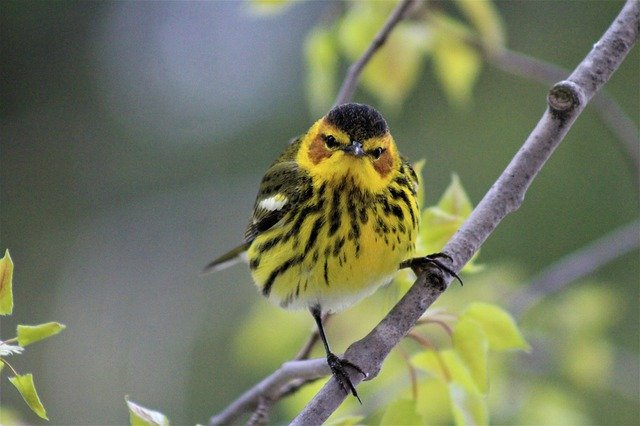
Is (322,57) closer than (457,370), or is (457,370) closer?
(457,370)

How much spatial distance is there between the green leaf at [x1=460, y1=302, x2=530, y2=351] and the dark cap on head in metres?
0.69

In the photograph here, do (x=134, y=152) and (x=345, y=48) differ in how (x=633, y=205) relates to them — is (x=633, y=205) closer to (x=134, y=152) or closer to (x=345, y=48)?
(x=345, y=48)

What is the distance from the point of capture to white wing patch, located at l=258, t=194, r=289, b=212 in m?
2.69

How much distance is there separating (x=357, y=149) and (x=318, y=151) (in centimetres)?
19

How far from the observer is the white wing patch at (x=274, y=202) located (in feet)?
8.81

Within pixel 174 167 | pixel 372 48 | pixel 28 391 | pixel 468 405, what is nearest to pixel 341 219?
pixel 372 48

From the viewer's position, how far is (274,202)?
9.03 feet

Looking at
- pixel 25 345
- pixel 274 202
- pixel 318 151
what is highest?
pixel 25 345

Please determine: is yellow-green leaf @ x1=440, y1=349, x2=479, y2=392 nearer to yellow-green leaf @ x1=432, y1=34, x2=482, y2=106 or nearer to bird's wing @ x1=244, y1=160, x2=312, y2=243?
bird's wing @ x1=244, y1=160, x2=312, y2=243

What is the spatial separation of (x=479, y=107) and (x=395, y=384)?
195 inches

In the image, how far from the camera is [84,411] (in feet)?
26.2

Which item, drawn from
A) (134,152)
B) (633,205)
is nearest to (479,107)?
(633,205)

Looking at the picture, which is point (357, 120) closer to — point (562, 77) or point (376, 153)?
point (376, 153)

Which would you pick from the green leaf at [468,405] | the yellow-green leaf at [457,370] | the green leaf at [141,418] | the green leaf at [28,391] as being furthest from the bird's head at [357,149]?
the green leaf at [28,391]
